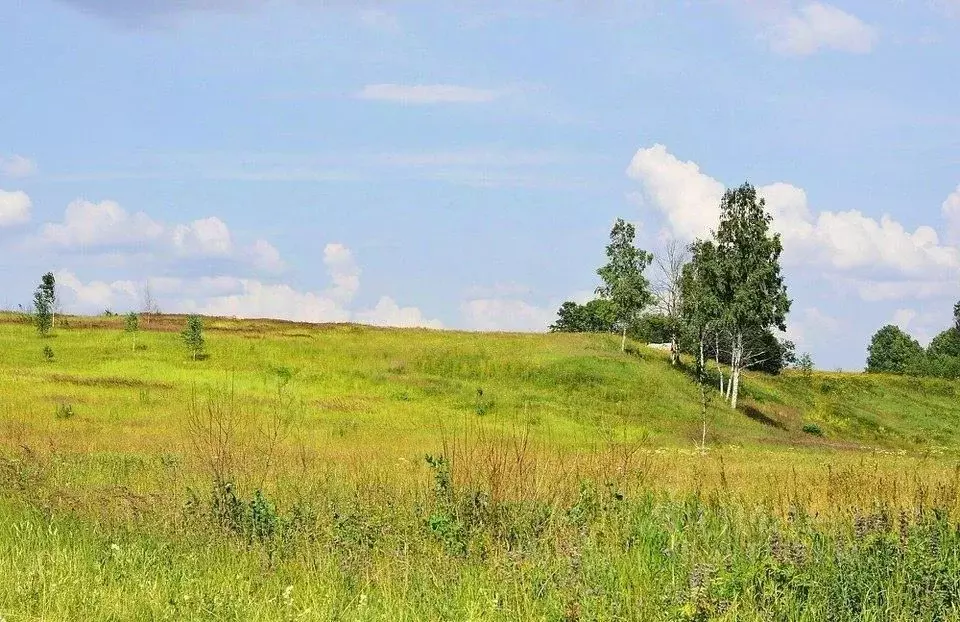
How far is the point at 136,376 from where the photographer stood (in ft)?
173

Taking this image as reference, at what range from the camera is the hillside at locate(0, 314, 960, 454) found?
1495 inches

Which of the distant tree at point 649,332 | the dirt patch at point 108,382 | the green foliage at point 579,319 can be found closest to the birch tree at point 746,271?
the distant tree at point 649,332

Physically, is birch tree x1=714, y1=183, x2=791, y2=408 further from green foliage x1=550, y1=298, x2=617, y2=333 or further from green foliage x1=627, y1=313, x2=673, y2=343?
green foliage x1=550, y1=298, x2=617, y2=333

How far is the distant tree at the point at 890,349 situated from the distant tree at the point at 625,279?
3380 inches

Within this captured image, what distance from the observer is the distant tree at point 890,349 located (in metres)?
152

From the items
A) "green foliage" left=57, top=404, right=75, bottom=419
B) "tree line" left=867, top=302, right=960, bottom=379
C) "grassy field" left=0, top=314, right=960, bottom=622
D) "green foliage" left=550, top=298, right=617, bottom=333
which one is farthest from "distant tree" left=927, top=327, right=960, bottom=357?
"grassy field" left=0, top=314, right=960, bottom=622

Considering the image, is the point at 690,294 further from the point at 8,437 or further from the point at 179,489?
the point at 179,489

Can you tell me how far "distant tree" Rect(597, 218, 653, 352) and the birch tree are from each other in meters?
10.2

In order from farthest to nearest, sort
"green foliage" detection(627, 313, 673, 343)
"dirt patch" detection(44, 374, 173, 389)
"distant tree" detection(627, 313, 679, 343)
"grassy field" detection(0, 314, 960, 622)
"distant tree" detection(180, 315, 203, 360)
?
"green foliage" detection(627, 313, 673, 343) < "distant tree" detection(627, 313, 679, 343) < "distant tree" detection(180, 315, 203, 360) < "dirt patch" detection(44, 374, 173, 389) < "grassy field" detection(0, 314, 960, 622)

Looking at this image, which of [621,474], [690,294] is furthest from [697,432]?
[621,474]

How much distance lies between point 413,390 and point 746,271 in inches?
1114

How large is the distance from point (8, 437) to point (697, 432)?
34.2 m

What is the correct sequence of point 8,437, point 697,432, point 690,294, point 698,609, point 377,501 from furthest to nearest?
1. point 690,294
2. point 697,432
3. point 8,437
4. point 377,501
5. point 698,609

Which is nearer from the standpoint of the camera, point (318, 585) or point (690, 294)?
point (318, 585)
